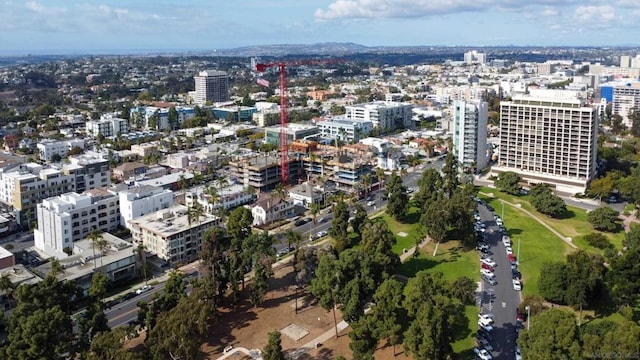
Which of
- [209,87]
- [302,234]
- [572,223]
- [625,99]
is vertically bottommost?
[302,234]

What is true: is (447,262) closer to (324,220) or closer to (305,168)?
(324,220)

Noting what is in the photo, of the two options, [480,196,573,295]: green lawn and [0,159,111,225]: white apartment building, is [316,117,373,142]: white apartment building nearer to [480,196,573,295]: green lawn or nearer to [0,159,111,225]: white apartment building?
[480,196,573,295]: green lawn

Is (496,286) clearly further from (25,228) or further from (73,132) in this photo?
(73,132)

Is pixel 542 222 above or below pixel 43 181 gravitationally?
below

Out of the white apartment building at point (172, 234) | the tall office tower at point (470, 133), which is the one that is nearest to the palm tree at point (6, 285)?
the white apartment building at point (172, 234)

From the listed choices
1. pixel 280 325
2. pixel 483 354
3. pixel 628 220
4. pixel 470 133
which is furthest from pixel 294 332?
pixel 470 133

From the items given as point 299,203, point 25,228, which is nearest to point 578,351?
point 299,203
